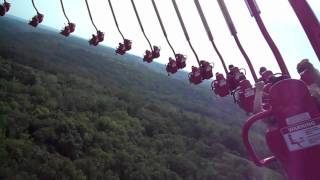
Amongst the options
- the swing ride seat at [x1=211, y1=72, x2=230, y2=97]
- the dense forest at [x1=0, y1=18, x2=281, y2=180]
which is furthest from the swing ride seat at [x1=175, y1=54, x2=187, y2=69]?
the dense forest at [x1=0, y1=18, x2=281, y2=180]

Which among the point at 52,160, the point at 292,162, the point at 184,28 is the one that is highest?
the point at 184,28

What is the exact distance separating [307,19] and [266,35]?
0.99 meters

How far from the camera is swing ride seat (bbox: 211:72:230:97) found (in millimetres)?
10281

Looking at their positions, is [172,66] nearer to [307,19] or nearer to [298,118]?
[307,19]

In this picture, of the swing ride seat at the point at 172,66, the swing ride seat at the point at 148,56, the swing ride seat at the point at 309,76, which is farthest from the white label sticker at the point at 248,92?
the swing ride seat at the point at 148,56

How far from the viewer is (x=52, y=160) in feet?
315

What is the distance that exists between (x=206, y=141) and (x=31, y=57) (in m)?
57.2

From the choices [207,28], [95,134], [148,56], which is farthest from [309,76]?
[95,134]

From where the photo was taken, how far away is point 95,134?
395ft

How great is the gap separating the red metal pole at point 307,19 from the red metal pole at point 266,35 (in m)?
0.79

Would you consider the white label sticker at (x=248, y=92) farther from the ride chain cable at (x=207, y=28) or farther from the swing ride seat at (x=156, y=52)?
the swing ride seat at (x=156, y=52)

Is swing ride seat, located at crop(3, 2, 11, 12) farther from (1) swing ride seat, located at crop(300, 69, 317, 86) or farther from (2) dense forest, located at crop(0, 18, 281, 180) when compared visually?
(2) dense forest, located at crop(0, 18, 281, 180)

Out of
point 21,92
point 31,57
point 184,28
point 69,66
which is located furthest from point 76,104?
point 184,28

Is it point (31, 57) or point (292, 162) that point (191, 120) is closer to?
point (31, 57)
